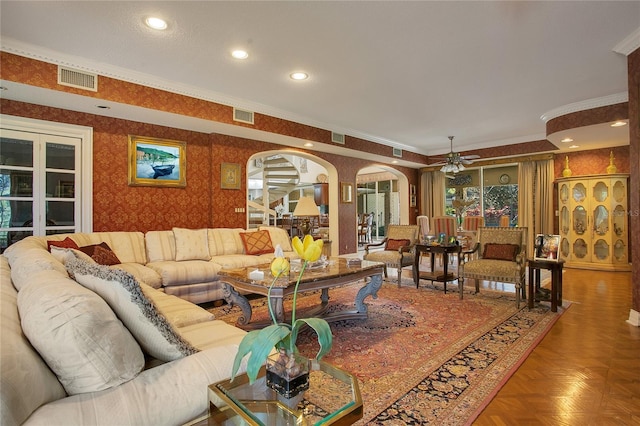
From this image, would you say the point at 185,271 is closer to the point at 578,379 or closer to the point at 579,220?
the point at 578,379

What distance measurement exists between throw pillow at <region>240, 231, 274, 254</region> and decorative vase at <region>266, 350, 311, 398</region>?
3868mm

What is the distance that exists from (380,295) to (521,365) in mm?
2134

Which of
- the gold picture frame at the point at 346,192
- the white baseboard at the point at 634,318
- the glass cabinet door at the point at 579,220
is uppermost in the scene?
the gold picture frame at the point at 346,192

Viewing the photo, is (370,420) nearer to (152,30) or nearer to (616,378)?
(616,378)

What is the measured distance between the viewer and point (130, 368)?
111 centimetres

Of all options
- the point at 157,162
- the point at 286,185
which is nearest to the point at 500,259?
the point at 157,162

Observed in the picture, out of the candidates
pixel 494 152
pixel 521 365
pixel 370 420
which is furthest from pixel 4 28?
pixel 494 152

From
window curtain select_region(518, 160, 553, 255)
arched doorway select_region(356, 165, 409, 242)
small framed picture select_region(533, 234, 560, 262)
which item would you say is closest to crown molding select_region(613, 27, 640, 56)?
small framed picture select_region(533, 234, 560, 262)

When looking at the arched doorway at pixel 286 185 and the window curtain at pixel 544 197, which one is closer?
the arched doorway at pixel 286 185

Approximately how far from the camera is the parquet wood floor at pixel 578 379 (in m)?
1.88

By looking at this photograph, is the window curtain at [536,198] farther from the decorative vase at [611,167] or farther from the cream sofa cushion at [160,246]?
the cream sofa cushion at [160,246]

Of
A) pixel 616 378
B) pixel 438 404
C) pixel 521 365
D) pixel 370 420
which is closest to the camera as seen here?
pixel 370 420

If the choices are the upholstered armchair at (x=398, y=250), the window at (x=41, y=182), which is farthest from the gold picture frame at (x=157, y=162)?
the upholstered armchair at (x=398, y=250)

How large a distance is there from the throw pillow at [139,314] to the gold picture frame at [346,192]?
20.7 feet
